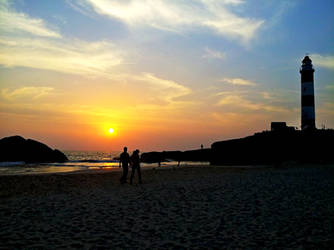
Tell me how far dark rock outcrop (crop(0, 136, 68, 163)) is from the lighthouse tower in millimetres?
55092

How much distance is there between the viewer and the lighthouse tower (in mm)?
44250

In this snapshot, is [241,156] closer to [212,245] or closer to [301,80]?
[301,80]

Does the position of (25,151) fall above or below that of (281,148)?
below

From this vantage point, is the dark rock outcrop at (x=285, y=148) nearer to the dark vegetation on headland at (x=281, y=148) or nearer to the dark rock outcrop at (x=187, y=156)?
the dark vegetation on headland at (x=281, y=148)

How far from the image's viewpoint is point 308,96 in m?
44.2

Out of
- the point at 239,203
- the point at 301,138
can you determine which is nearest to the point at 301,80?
the point at 301,138

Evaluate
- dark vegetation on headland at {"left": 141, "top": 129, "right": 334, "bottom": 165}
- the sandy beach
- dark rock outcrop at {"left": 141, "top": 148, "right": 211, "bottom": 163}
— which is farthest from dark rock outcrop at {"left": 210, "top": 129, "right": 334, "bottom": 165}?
the sandy beach

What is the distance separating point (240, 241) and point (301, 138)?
38.8 metres

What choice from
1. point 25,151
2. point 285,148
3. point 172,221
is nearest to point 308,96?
point 285,148

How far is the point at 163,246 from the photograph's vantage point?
21.2 feet

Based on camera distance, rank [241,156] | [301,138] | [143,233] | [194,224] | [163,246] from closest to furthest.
Result: [163,246] < [143,233] < [194,224] < [301,138] < [241,156]

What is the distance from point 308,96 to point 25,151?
61.9m

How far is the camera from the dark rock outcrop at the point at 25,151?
68250mm

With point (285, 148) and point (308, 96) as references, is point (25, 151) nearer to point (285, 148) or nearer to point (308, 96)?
point (285, 148)
